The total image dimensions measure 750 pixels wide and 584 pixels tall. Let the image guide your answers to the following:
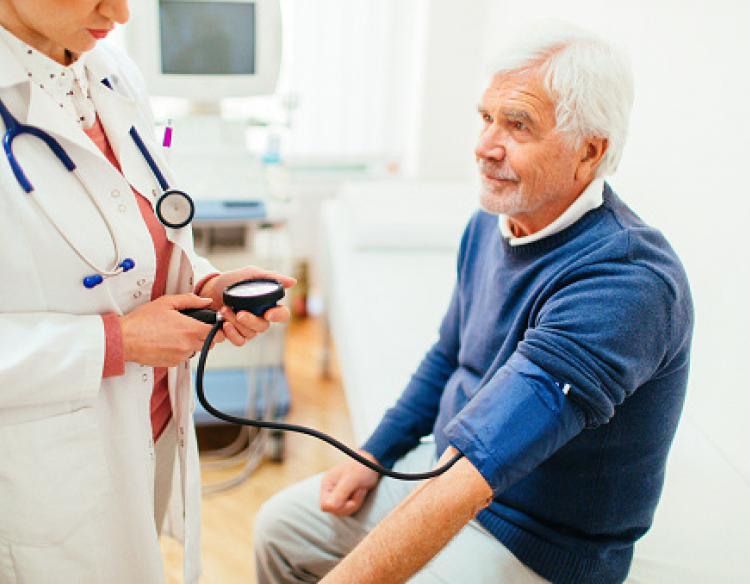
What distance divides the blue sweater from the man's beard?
68 mm

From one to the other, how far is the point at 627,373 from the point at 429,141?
2207mm

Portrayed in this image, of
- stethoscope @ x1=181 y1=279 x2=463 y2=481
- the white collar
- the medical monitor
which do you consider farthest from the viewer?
the medical monitor

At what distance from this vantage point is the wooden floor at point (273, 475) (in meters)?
1.78

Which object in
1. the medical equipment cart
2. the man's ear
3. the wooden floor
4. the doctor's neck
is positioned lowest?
the wooden floor

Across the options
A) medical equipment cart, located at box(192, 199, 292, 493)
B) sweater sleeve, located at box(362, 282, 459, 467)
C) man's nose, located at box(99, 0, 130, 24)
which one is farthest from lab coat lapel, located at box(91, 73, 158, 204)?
medical equipment cart, located at box(192, 199, 292, 493)

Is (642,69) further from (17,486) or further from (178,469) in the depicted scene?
(17,486)

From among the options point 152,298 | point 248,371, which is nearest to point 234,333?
point 152,298

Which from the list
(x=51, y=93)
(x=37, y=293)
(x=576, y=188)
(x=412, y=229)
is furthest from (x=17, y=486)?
(x=412, y=229)

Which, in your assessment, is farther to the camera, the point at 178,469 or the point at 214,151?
the point at 214,151

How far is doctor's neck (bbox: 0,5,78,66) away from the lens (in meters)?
Answer: 0.86

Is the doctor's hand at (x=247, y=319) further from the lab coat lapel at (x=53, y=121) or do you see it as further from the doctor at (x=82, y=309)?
the lab coat lapel at (x=53, y=121)

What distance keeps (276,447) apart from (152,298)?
118 cm

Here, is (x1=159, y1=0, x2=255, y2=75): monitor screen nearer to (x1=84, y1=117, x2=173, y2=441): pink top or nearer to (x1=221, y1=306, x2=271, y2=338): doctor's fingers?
(x1=84, y1=117, x2=173, y2=441): pink top

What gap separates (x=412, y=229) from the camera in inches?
91.0
